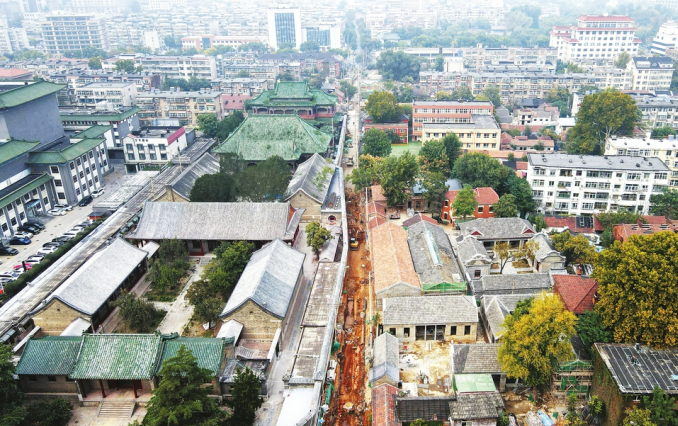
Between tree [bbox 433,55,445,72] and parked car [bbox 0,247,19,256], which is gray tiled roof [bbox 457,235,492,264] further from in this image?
tree [bbox 433,55,445,72]

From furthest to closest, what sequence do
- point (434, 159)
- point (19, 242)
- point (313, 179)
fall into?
point (434, 159)
point (313, 179)
point (19, 242)

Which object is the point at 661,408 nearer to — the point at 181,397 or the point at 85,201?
Result: the point at 181,397

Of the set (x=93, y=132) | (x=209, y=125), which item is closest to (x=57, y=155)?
(x=93, y=132)

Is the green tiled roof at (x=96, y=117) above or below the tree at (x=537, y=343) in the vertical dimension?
above

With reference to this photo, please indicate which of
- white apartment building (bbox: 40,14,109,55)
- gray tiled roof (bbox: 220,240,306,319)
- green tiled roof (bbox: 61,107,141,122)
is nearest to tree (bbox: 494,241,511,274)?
gray tiled roof (bbox: 220,240,306,319)

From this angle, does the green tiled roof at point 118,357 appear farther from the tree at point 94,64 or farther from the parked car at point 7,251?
the tree at point 94,64

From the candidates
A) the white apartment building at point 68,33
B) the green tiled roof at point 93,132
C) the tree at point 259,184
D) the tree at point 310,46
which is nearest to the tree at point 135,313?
the tree at point 259,184
